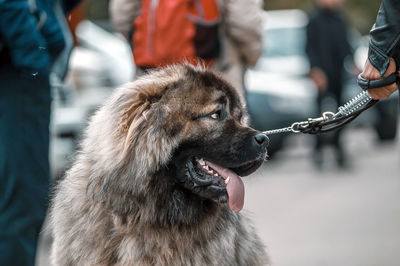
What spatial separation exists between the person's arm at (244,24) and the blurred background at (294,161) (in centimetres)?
90

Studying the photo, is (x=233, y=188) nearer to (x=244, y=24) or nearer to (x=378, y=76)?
(x=378, y=76)

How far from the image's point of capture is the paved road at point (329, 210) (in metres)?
5.88

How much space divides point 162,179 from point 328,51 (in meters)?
6.31

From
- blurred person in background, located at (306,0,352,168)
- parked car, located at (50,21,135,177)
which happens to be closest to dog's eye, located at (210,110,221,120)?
parked car, located at (50,21,135,177)

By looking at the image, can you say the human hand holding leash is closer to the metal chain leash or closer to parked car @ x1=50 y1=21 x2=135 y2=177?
the metal chain leash

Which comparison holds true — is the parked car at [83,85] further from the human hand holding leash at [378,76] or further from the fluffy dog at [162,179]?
the human hand holding leash at [378,76]

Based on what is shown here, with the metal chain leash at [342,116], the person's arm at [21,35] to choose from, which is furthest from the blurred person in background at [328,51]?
the person's arm at [21,35]

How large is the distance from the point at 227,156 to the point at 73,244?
85 cm

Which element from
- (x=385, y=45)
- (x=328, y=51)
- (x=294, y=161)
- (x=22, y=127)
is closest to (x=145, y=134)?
(x=22, y=127)

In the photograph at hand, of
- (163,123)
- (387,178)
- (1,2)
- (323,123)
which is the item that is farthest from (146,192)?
(387,178)

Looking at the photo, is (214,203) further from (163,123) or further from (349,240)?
(349,240)

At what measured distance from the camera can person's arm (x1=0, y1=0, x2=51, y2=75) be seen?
11.6ft

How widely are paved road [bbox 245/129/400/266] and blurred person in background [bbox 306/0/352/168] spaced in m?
0.78

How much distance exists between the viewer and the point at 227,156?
331 centimetres
